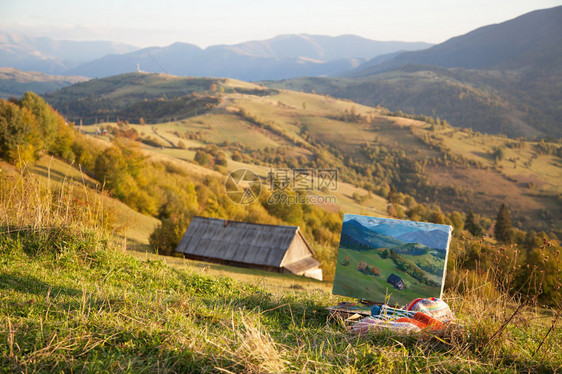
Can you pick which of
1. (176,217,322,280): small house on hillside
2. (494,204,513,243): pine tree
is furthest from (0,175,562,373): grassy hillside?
(494,204,513,243): pine tree

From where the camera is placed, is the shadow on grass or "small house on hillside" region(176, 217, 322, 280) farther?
"small house on hillside" region(176, 217, 322, 280)

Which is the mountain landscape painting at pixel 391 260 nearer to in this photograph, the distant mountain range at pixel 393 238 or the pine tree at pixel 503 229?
the distant mountain range at pixel 393 238

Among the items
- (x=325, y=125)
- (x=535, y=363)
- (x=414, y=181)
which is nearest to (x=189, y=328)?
(x=535, y=363)

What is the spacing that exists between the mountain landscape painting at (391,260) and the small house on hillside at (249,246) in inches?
597

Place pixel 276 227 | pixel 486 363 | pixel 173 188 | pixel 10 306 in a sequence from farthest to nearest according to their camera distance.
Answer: pixel 173 188 → pixel 276 227 → pixel 10 306 → pixel 486 363

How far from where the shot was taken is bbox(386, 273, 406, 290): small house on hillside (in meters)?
7.89

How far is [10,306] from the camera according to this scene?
5094 millimetres

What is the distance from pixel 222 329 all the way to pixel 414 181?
118640mm

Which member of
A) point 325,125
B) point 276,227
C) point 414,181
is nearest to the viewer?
point 276,227

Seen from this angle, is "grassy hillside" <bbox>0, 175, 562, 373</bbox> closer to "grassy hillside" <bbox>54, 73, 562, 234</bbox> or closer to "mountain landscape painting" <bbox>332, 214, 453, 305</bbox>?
"mountain landscape painting" <bbox>332, 214, 453, 305</bbox>

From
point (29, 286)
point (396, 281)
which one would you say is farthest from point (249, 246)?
point (29, 286)

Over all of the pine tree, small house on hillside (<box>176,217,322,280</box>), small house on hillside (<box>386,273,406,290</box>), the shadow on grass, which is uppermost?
the shadow on grass

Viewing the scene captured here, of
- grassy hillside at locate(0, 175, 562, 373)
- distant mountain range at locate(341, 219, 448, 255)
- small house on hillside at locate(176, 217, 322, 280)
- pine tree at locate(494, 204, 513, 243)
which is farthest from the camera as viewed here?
pine tree at locate(494, 204, 513, 243)

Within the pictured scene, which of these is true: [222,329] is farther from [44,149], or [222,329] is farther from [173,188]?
[173,188]
